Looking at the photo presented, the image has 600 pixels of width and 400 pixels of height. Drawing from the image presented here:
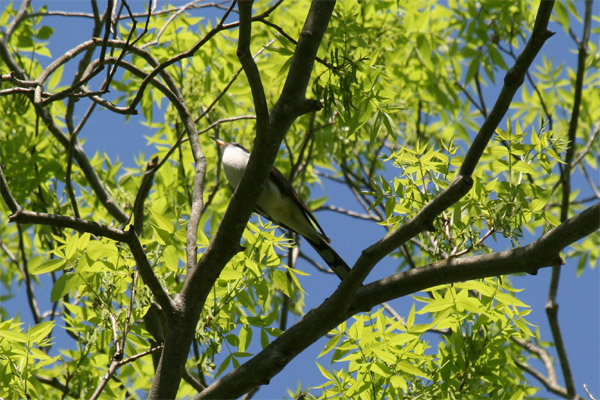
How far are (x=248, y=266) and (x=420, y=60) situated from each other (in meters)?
3.55

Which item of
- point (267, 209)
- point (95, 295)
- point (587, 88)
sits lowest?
point (95, 295)

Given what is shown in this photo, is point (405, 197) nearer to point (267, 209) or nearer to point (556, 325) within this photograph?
point (267, 209)

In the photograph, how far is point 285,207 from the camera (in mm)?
5277

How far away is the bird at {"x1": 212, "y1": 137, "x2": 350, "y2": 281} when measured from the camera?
5109mm

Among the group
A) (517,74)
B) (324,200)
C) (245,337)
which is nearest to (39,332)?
(245,337)

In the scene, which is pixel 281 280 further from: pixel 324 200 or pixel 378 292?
pixel 324 200

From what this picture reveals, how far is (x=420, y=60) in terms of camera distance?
6395 millimetres

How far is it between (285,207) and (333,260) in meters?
0.60

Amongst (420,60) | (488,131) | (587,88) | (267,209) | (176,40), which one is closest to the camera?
(488,131)

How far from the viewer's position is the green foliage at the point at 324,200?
3447mm

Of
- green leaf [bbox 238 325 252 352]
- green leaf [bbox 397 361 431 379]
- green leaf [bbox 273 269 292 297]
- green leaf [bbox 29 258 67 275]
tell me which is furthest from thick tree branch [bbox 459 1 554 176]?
green leaf [bbox 29 258 67 275]

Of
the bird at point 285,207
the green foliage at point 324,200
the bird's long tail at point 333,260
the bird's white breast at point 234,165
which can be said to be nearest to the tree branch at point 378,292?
the green foliage at point 324,200

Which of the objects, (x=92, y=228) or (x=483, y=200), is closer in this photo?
(x=92, y=228)

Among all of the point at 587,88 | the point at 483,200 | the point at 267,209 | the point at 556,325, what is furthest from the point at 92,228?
the point at 587,88
